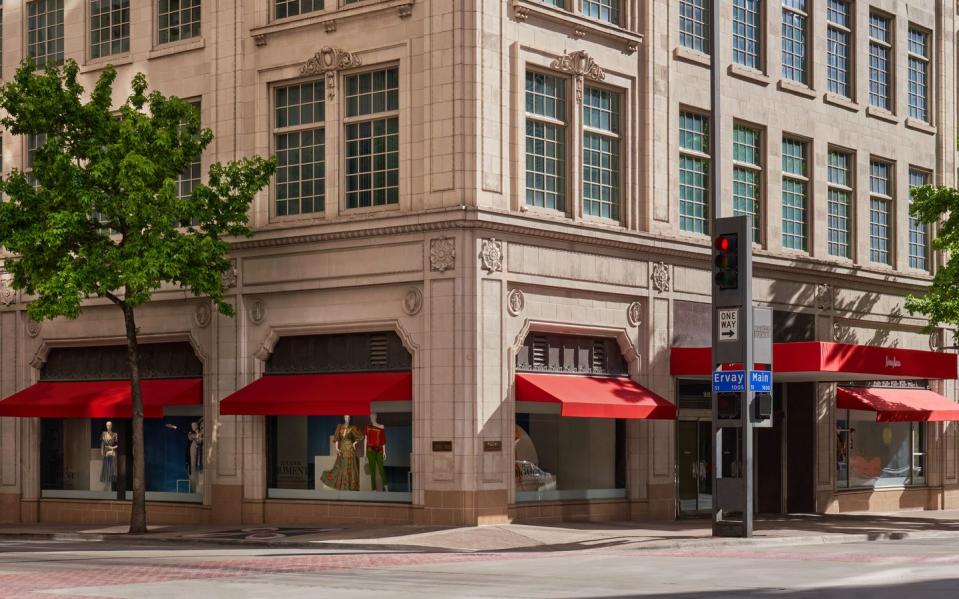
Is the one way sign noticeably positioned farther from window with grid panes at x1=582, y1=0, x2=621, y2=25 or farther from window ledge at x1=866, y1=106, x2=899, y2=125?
window ledge at x1=866, y1=106, x2=899, y2=125

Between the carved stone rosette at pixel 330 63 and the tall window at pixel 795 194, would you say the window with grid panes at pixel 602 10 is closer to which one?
the carved stone rosette at pixel 330 63

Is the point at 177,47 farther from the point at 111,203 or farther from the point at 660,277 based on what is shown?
the point at 660,277

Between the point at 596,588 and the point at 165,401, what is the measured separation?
19.2 meters

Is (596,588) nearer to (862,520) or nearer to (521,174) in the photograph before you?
(521,174)

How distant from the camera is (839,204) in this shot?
42.0 m

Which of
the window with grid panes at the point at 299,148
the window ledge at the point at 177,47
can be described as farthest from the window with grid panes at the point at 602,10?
the window ledge at the point at 177,47

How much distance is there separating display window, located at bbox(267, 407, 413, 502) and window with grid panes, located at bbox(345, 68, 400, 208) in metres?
4.58

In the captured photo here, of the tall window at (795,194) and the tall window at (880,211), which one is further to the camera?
the tall window at (880,211)

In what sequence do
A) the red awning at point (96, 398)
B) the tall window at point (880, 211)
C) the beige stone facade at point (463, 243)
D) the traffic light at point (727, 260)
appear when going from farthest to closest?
the tall window at point (880, 211) → the red awning at point (96, 398) → the beige stone facade at point (463, 243) → the traffic light at point (727, 260)

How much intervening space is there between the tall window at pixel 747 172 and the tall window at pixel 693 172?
1.17m

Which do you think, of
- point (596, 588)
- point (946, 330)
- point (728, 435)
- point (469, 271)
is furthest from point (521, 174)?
point (946, 330)

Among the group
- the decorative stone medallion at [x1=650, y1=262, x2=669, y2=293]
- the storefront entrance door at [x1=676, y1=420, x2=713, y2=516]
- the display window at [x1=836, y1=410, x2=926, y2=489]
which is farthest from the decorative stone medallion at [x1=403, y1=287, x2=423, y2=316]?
the display window at [x1=836, y1=410, x2=926, y2=489]

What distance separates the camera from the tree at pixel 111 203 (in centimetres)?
3116

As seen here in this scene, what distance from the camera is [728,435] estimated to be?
37.7 m
